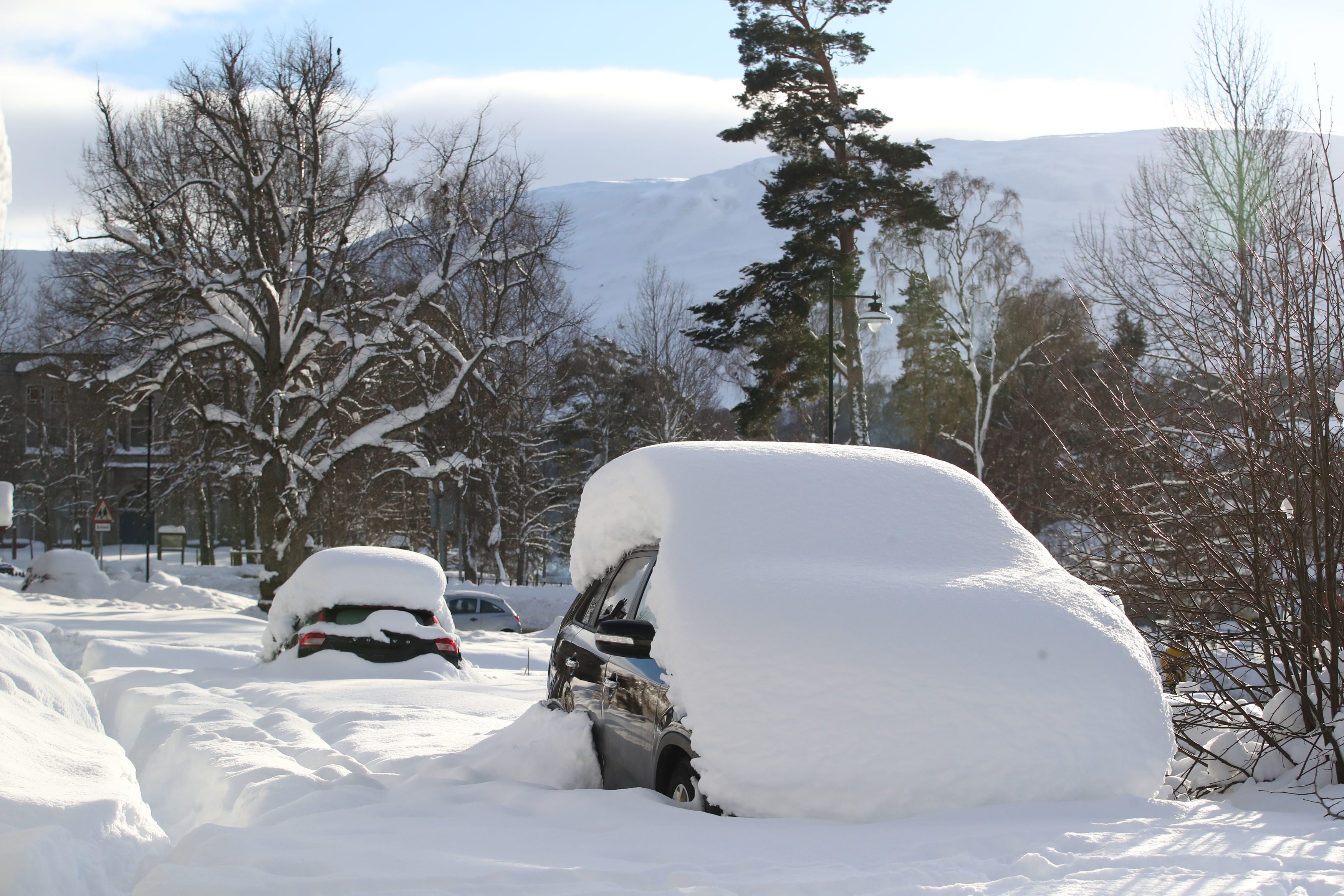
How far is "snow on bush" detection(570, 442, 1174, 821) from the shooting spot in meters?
4.20

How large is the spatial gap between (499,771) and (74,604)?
25430mm

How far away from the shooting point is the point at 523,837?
167 inches

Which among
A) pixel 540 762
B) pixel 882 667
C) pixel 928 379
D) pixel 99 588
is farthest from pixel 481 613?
pixel 928 379

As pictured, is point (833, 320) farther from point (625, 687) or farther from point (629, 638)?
point (629, 638)

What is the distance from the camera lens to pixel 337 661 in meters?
12.2

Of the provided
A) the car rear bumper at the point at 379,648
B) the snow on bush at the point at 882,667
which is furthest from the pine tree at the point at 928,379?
the snow on bush at the point at 882,667

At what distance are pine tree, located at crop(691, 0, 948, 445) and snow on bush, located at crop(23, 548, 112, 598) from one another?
19354 millimetres

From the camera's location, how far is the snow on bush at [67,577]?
1247 inches

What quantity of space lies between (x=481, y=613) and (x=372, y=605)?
49.8 ft

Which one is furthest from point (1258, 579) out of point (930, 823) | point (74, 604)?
point (74, 604)

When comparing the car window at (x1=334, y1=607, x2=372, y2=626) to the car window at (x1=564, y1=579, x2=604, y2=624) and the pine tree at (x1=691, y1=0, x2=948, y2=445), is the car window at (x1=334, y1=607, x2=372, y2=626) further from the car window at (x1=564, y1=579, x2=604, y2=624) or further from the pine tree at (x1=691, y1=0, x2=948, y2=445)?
the pine tree at (x1=691, y1=0, x2=948, y2=445)

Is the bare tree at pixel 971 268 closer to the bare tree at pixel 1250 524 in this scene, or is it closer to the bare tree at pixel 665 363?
the bare tree at pixel 665 363

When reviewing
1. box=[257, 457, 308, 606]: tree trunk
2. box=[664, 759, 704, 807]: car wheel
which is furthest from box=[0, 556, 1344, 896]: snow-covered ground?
box=[257, 457, 308, 606]: tree trunk

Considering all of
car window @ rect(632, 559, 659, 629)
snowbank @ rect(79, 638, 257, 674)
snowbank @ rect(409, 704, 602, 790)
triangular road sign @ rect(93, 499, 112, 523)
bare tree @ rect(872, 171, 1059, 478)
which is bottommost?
snowbank @ rect(79, 638, 257, 674)
